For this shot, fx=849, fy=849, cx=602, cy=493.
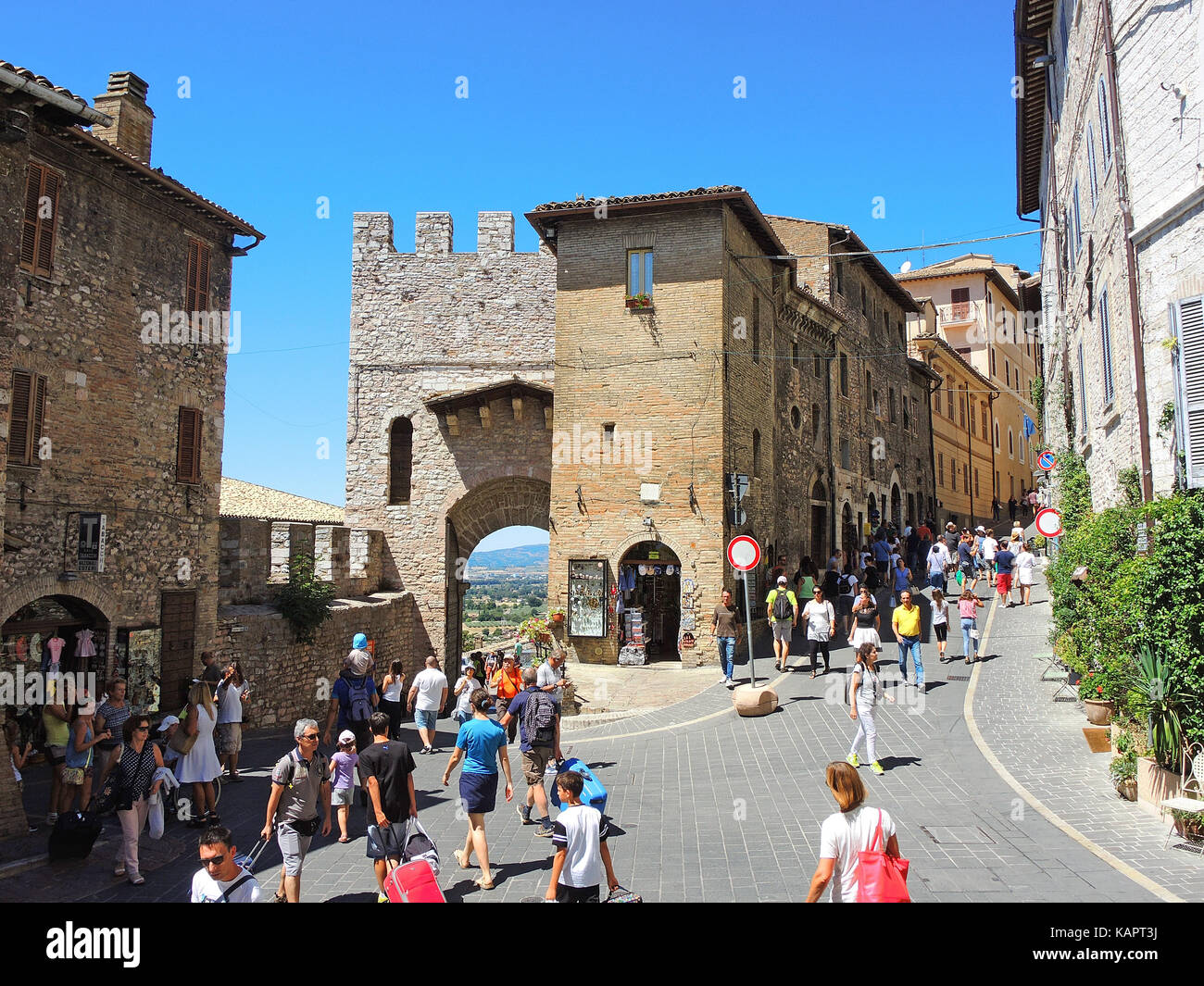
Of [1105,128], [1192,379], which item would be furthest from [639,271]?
[1192,379]

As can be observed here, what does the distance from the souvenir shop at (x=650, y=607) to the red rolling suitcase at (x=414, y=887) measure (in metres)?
14.2

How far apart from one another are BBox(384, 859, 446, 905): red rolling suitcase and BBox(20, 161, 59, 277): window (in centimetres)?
1305

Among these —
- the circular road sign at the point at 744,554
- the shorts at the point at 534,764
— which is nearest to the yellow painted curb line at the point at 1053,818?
the circular road sign at the point at 744,554

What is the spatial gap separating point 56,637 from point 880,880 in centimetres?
1431

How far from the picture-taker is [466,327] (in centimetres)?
2584

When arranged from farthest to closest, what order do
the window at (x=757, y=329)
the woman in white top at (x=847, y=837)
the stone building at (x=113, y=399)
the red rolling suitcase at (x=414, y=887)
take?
the window at (x=757, y=329) → the stone building at (x=113, y=399) → the red rolling suitcase at (x=414, y=887) → the woman in white top at (x=847, y=837)

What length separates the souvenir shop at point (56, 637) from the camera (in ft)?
44.5

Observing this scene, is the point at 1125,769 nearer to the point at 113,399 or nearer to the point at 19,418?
the point at 19,418

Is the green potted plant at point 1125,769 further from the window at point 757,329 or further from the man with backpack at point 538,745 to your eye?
the window at point 757,329

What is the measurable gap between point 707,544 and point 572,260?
7.79m

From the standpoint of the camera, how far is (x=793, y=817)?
9227 millimetres
